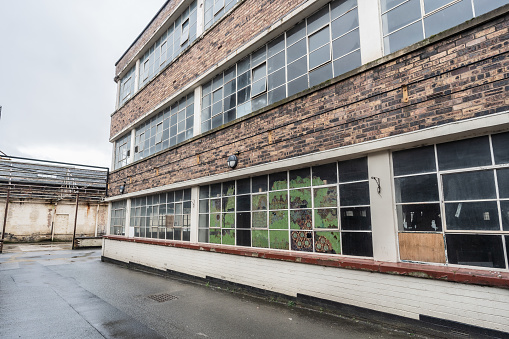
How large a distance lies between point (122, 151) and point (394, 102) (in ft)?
47.0

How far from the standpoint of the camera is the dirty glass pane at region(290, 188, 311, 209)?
634 cm

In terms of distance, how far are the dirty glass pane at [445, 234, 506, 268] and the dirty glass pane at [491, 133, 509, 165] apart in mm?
1065

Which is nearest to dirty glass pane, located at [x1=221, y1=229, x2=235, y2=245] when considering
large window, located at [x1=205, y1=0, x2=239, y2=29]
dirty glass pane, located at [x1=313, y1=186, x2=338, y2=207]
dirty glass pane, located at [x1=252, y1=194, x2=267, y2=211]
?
dirty glass pane, located at [x1=252, y1=194, x2=267, y2=211]

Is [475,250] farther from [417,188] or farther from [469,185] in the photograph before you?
[417,188]

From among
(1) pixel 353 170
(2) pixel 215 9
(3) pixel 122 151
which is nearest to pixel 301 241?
(1) pixel 353 170

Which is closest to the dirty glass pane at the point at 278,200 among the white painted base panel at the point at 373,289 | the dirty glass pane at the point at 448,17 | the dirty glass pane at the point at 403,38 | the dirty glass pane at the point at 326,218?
the dirty glass pane at the point at 326,218

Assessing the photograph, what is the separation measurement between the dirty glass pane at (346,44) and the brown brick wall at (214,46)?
1585 mm

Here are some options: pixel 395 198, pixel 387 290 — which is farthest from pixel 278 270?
pixel 395 198

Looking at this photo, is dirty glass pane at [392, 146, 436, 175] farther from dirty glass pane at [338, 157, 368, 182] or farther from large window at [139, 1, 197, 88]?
large window at [139, 1, 197, 88]

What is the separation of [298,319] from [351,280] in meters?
1.17

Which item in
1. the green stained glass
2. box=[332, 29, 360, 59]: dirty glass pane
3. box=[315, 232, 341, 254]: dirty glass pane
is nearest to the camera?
box=[315, 232, 341, 254]: dirty glass pane

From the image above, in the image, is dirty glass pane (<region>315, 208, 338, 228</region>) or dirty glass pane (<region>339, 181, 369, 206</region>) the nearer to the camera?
dirty glass pane (<region>339, 181, 369, 206</region>)

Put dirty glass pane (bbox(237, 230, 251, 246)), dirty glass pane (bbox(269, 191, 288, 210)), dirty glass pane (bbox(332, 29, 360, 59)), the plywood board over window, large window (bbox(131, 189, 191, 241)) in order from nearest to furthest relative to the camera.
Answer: the plywood board over window → dirty glass pane (bbox(332, 29, 360, 59)) → dirty glass pane (bbox(269, 191, 288, 210)) → dirty glass pane (bbox(237, 230, 251, 246)) → large window (bbox(131, 189, 191, 241))

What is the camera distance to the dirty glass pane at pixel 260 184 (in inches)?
292
